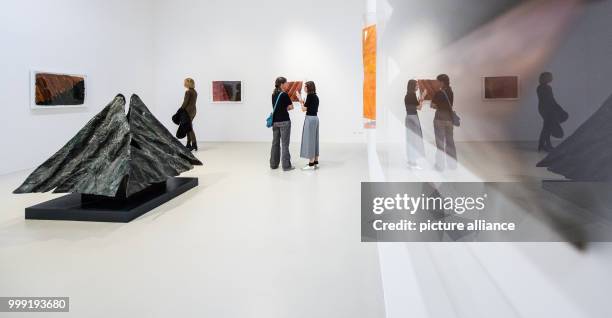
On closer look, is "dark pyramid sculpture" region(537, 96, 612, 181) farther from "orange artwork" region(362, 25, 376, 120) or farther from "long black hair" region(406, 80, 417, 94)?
"orange artwork" region(362, 25, 376, 120)

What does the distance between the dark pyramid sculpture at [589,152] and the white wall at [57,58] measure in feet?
31.7

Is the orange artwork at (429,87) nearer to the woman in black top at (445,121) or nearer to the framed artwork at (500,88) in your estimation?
the woman in black top at (445,121)

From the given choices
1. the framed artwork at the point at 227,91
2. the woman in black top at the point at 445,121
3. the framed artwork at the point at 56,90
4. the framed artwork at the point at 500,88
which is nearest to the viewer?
the framed artwork at the point at 500,88

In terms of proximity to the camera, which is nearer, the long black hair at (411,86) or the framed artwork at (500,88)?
the framed artwork at (500,88)

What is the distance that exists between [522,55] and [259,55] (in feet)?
45.1

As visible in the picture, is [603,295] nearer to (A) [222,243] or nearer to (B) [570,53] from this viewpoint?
(B) [570,53]

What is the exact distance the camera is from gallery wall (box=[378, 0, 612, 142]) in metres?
0.34

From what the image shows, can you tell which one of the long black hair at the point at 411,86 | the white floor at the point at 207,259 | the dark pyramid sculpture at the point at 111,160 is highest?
the long black hair at the point at 411,86

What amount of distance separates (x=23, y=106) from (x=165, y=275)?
727cm

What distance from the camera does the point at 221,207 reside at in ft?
17.4

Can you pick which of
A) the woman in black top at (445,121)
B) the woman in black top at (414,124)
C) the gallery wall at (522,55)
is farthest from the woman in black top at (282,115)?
the gallery wall at (522,55)

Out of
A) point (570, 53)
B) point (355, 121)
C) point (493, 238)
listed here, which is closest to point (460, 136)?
point (493, 238)

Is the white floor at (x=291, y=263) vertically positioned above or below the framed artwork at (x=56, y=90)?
below

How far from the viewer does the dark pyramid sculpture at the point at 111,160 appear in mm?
4699
